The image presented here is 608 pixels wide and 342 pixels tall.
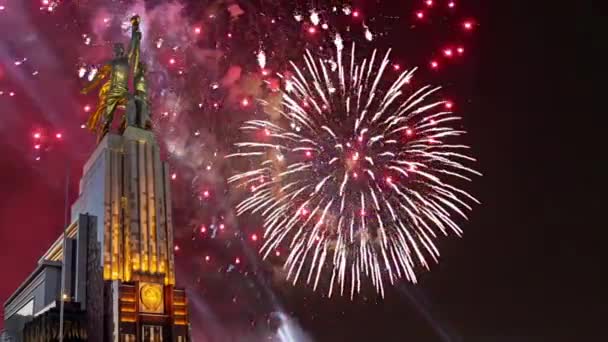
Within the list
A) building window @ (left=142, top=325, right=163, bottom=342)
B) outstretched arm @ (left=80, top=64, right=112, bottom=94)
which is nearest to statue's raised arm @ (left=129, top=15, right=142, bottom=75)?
outstretched arm @ (left=80, top=64, right=112, bottom=94)

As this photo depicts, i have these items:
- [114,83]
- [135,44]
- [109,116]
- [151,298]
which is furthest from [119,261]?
[135,44]

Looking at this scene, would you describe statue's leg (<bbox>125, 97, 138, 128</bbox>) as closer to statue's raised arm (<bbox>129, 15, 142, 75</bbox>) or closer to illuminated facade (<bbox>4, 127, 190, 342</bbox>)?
illuminated facade (<bbox>4, 127, 190, 342</bbox>)

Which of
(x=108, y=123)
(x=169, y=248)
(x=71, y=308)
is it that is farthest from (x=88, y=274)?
(x=108, y=123)

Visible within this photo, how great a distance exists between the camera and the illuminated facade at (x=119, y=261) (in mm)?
42781

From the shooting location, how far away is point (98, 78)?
174 ft

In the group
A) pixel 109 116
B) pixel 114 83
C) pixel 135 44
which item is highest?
pixel 135 44

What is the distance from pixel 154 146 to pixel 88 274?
10.4 m

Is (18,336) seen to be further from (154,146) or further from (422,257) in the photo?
(422,257)

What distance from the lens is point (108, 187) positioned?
4631cm

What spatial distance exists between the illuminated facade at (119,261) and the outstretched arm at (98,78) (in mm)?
5982

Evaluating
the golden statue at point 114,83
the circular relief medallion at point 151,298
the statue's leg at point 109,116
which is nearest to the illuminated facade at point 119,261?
→ the circular relief medallion at point 151,298

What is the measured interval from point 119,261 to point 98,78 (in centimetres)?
1643

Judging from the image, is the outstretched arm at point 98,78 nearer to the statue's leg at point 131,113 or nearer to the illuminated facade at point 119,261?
the statue's leg at point 131,113

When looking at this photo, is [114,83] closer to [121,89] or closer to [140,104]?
[121,89]
